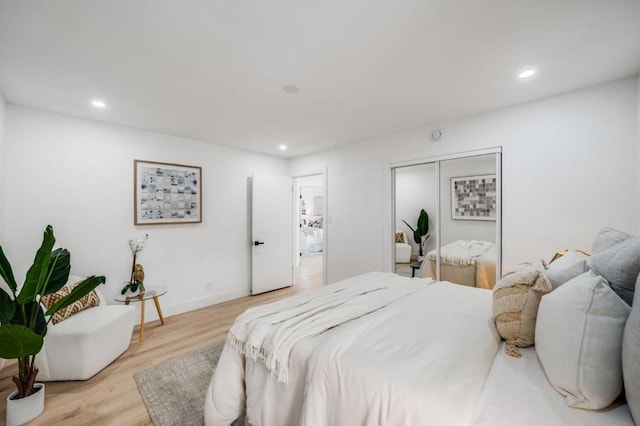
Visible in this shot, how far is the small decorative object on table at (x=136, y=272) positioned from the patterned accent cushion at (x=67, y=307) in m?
0.38

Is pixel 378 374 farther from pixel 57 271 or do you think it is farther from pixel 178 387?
pixel 57 271

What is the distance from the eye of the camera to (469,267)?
309 centimetres

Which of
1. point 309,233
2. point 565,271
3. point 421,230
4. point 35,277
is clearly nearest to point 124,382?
point 35,277

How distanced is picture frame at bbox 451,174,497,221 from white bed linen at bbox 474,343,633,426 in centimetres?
218

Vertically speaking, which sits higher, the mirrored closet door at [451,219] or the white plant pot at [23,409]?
the mirrored closet door at [451,219]

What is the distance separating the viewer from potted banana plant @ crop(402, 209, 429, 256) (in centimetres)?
345

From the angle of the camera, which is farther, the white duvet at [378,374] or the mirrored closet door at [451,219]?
the mirrored closet door at [451,219]

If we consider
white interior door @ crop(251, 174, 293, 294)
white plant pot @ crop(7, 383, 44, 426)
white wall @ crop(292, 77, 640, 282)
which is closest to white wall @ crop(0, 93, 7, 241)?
white plant pot @ crop(7, 383, 44, 426)

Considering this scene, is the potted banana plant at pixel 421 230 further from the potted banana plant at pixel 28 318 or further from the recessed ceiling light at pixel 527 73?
the potted banana plant at pixel 28 318

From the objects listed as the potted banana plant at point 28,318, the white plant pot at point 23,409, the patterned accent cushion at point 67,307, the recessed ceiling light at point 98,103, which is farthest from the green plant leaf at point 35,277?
the recessed ceiling light at point 98,103

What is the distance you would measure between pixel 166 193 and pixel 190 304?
159 centimetres

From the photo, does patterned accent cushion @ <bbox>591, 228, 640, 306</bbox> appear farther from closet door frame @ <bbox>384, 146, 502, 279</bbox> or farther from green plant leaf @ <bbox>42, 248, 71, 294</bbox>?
green plant leaf @ <bbox>42, 248, 71, 294</bbox>

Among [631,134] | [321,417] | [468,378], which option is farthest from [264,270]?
[631,134]

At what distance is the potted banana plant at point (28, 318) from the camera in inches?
58.4
